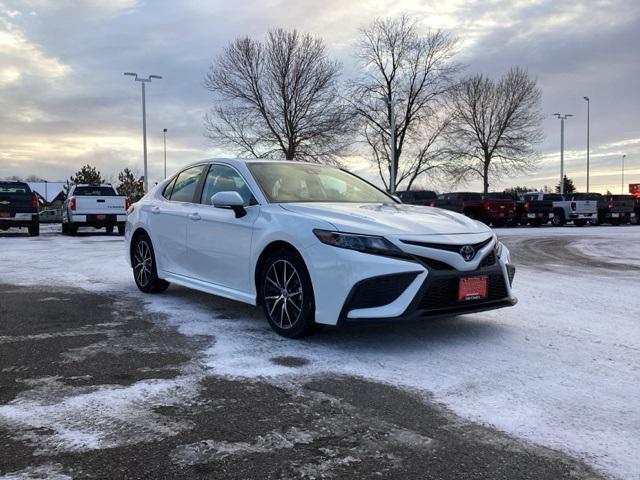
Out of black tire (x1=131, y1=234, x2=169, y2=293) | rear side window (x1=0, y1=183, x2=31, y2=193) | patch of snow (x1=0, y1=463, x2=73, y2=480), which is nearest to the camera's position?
patch of snow (x1=0, y1=463, x2=73, y2=480)

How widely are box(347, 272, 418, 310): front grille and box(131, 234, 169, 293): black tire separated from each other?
3317mm

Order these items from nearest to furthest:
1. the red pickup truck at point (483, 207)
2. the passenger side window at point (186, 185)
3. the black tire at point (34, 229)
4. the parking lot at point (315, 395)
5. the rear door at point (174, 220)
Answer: the parking lot at point (315, 395)
the rear door at point (174, 220)
the passenger side window at point (186, 185)
the black tire at point (34, 229)
the red pickup truck at point (483, 207)

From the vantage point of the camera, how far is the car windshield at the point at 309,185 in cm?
545

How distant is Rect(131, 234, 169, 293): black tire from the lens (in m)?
6.96

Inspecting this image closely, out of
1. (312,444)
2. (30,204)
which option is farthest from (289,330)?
(30,204)

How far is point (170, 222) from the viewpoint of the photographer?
6492mm

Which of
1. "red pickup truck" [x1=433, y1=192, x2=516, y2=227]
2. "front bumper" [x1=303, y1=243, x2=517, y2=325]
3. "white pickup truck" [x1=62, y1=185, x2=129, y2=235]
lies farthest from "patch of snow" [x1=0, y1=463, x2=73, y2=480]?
"red pickup truck" [x1=433, y1=192, x2=516, y2=227]

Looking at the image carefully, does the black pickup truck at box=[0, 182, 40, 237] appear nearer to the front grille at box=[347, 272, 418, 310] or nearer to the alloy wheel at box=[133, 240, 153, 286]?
the alloy wheel at box=[133, 240, 153, 286]

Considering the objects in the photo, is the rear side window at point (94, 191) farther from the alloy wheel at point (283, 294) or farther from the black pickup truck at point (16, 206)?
the alloy wheel at point (283, 294)

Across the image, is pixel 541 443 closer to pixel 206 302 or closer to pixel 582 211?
pixel 206 302

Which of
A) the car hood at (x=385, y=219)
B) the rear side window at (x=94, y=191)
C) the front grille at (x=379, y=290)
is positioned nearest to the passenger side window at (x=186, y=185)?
the car hood at (x=385, y=219)

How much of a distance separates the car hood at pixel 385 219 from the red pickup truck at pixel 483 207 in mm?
22669

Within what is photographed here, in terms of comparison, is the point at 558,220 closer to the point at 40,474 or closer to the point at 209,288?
the point at 209,288

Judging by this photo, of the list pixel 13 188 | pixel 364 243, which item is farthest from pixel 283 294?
pixel 13 188
